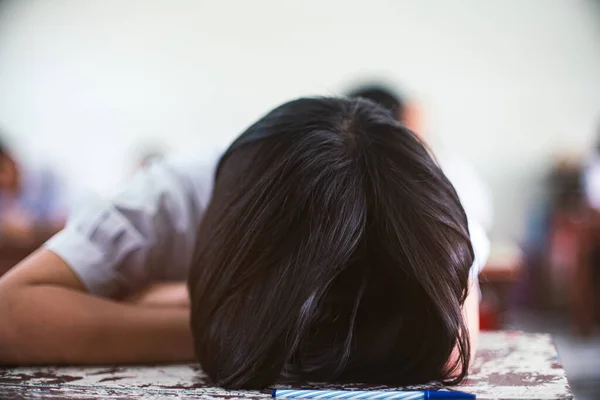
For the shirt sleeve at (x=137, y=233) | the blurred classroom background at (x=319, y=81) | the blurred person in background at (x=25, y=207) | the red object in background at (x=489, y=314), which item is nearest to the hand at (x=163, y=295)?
the shirt sleeve at (x=137, y=233)

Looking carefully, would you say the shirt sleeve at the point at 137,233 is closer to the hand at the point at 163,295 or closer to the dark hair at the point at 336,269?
the hand at the point at 163,295

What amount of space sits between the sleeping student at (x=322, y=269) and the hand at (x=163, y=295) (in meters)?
0.14

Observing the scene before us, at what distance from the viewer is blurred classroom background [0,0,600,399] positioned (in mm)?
4535

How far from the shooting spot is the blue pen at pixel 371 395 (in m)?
0.51

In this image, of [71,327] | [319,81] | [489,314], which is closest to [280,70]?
[319,81]

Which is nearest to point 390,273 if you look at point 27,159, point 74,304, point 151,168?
point 74,304

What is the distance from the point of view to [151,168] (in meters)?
0.92

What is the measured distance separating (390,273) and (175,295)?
1.15 ft

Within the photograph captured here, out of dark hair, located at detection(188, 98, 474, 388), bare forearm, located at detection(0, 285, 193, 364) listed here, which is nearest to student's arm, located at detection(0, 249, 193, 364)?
bare forearm, located at detection(0, 285, 193, 364)

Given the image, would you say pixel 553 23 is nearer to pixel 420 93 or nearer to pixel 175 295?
pixel 420 93

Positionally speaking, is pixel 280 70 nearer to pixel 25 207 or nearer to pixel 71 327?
pixel 25 207

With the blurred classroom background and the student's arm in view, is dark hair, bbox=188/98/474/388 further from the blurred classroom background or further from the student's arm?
the blurred classroom background

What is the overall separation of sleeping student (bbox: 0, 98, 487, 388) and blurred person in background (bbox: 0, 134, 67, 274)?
2460 millimetres

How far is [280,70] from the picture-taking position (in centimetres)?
487
